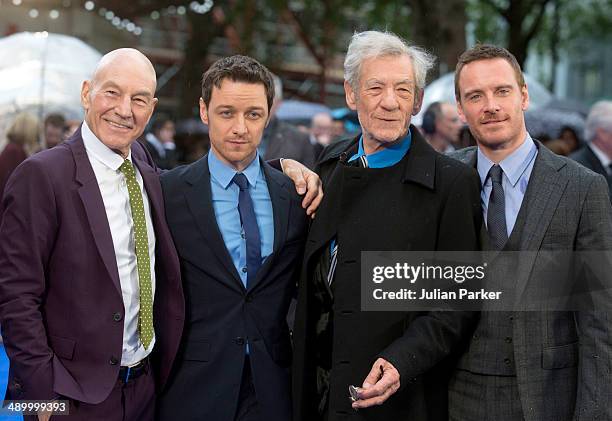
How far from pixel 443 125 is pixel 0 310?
17.7 ft

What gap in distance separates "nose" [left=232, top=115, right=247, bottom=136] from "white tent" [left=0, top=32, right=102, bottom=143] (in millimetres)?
6232

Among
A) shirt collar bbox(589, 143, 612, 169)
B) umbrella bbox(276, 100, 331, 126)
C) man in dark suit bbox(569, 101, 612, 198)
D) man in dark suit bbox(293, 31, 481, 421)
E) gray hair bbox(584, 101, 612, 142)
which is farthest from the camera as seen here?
umbrella bbox(276, 100, 331, 126)

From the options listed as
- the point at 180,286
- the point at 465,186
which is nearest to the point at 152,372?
the point at 180,286

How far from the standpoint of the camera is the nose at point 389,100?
289cm

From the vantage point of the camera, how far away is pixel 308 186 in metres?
3.12

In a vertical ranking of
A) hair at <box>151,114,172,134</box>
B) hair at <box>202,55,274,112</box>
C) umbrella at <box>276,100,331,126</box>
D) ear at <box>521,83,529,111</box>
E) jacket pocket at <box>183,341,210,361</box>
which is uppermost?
umbrella at <box>276,100,331,126</box>

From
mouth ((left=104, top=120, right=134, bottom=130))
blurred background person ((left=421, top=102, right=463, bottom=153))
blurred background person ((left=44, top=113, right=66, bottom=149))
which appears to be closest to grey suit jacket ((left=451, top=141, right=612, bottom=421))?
mouth ((left=104, top=120, right=134, bottom=130))

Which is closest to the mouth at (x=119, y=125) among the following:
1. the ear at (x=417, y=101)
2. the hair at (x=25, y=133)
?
the ear at (x=417, y=101)

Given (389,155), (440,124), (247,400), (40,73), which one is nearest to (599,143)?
(440,124)

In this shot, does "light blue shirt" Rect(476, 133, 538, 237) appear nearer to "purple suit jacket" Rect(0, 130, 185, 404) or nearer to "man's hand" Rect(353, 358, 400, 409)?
"man's hand" Rect(353, 358, 400, 409)

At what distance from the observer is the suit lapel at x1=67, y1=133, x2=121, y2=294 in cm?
270

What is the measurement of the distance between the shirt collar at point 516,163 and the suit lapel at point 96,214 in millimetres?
1449

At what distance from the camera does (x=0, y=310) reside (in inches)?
103

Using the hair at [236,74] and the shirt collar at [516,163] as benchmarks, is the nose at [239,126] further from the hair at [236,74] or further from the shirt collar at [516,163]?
the shirt collar at [516,163]
